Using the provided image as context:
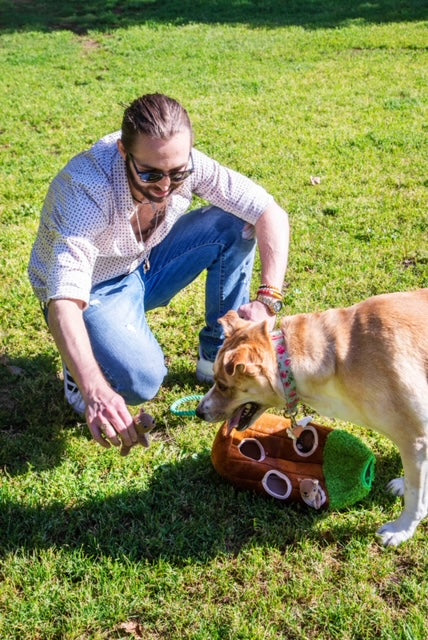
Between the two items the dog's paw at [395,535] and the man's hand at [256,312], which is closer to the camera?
the dog's paw at [395,535]

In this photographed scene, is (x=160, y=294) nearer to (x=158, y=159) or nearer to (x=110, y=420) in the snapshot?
(x=158, y=159)

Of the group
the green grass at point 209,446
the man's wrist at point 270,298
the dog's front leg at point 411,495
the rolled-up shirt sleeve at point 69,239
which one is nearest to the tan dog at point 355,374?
the dog's front leg at point 411,495

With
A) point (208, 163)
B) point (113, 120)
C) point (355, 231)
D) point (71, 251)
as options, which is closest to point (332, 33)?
point (113, 120)

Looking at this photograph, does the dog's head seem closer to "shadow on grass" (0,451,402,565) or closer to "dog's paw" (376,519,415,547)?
"shadow on grass" (0,451,402,565)

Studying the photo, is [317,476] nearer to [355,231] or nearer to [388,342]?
[388,342]

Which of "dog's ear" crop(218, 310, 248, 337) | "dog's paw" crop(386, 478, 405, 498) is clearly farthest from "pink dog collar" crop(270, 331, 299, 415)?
"dog's paw" crop(386, 478, 405, 498)

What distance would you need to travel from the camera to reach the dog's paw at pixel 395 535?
3.59 metres

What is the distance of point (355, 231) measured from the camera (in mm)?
6906

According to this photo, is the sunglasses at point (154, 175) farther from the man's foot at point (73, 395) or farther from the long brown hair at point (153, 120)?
the man's foot at point (73, 395)

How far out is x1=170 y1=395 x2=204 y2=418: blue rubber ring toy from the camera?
458 cm

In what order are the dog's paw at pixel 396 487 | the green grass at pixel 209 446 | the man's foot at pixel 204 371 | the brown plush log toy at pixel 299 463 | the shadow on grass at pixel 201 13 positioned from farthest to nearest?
the shadow on grass at pixel 201 13 → the man's foot at pixel 204 371 → the dog's paw at pixel 396 487 → the brown plush log toy at pixel 299 463 → the green grass at pixel 209 446

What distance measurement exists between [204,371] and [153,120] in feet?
6.72

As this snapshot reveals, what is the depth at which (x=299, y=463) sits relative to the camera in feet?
13.0

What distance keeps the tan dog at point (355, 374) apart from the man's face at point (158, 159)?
3.07ft
